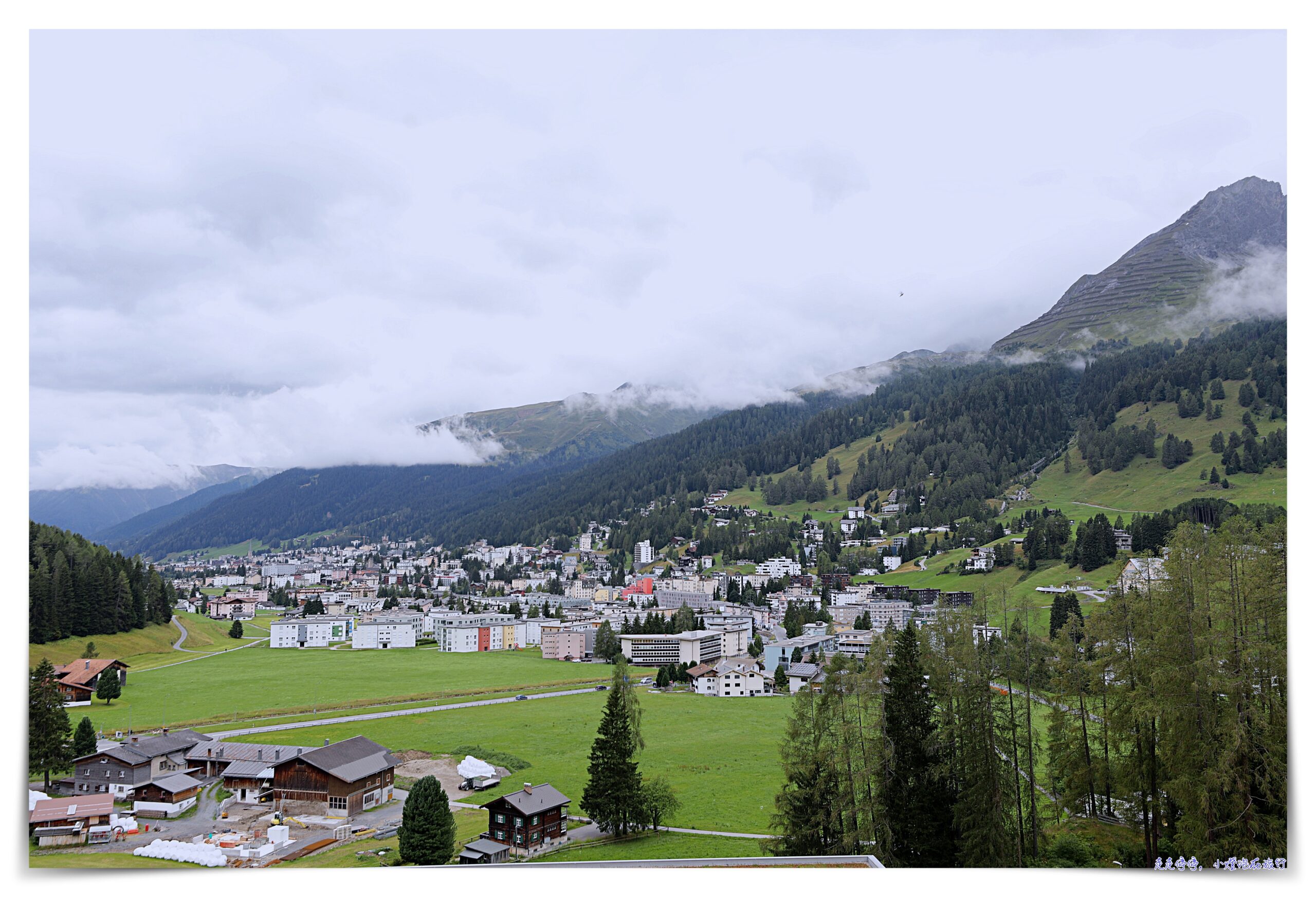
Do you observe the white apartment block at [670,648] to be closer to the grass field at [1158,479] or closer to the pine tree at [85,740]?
the pine tree at [85,740]

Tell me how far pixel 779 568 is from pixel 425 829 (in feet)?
232

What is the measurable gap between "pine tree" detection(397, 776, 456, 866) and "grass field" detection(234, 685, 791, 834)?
16.3ft

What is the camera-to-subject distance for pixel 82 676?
98.7ft

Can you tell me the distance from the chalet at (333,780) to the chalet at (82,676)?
15.9m

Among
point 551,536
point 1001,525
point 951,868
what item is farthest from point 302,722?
point 551,536

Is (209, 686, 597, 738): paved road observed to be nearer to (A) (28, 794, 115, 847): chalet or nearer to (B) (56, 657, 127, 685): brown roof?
(B) (56, 657, 127, 685): brown roof

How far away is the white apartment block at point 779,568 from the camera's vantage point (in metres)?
81.4

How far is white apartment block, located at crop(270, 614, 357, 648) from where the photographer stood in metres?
57.3

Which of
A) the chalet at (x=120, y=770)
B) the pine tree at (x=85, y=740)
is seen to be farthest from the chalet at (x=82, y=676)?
the chalet at (x=120, y=770)

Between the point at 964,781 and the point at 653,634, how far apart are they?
135ft

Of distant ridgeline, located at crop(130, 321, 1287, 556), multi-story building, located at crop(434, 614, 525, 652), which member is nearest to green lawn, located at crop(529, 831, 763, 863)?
multi-story building, located at crop(434, 614, 525, 652)

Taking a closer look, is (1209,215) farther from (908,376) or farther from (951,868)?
(951,868)

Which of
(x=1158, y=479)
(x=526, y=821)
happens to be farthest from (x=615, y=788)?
(x=1158, y=479)

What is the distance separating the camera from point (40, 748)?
16.7 metres
